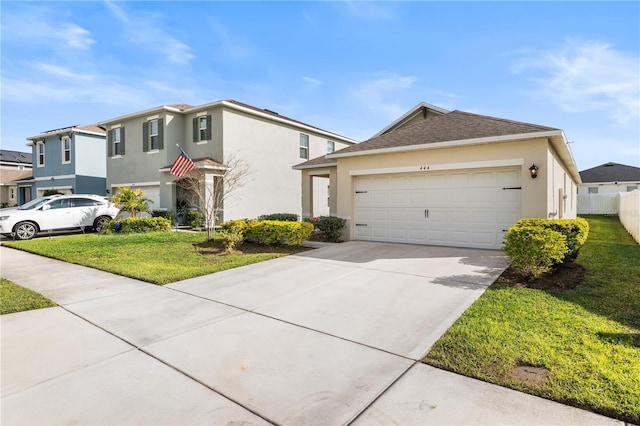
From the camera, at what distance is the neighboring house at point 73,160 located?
21.9 meters

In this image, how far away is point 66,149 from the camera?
73.9 feet

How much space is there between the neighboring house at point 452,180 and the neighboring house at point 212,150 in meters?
7.15

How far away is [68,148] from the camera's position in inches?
880

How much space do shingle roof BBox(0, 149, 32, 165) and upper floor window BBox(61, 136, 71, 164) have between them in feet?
44.2

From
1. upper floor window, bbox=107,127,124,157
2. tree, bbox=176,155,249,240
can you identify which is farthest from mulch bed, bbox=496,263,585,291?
upper floor window, bbox=107,127,124,157

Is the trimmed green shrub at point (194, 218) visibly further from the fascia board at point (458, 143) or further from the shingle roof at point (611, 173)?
the shingle roof at point (611, 173)

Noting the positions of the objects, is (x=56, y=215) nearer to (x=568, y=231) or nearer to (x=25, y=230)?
(x=25, y=230)

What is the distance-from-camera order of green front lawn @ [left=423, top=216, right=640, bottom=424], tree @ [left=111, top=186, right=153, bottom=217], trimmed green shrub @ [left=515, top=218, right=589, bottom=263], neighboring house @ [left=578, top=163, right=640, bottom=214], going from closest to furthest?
1. green front lawn @ [left=423, top=216, right=640, bottom=424]
2. trimmed green shrub @ [left=515, top=218, right=589, bottom=263]
3. tree @ [left=111, top=186, right=153, bottom=217]
4. neighboring house @ [left=578, top=163, right=640, bottom=214]

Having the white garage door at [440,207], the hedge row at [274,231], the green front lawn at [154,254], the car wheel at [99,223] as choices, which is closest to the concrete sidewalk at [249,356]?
the green front lawn at [154,254]

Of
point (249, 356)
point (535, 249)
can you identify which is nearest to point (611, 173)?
point (535, 249)

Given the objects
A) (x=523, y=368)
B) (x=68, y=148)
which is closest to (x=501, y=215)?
(x=523, y=368)

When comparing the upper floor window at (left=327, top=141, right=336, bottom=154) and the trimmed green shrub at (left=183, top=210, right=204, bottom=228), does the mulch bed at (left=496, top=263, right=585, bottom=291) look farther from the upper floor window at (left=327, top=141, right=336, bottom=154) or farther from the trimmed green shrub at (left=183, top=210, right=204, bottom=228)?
the upper floor window at (left=327, top=141, right=336, bottom=154)

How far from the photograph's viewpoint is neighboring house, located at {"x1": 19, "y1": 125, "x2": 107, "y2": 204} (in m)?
21.9

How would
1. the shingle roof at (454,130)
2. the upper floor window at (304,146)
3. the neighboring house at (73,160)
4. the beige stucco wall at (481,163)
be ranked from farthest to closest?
the neighboring house at (73,160) < the upper floor window at (304,146) < the shingle roof at (454,130) < the beige stucco wall at (481,163)
